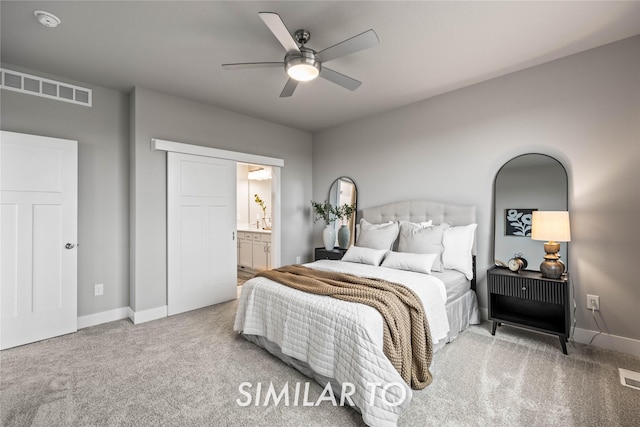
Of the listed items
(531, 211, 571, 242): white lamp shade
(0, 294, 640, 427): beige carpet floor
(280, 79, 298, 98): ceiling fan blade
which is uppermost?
(280, 79, 298, 98): ceiling fan blade

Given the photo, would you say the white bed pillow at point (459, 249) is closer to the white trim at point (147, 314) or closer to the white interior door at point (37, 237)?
the white trim at point (147, 314)

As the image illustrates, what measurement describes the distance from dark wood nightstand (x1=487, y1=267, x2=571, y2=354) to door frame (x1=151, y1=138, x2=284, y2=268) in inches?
118

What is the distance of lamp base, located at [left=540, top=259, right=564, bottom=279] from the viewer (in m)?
2.61

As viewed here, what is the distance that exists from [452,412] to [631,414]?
104 cm

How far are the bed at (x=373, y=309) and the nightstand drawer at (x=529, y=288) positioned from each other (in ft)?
1.00

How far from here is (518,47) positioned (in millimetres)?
2629

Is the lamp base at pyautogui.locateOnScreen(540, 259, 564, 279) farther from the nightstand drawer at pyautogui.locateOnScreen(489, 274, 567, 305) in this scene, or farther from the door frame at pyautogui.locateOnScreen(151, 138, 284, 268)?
the door frame at pyautogui.locateOnScreen(151, 138, 284, 268)

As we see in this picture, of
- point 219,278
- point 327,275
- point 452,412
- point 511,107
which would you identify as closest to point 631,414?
point 452,412

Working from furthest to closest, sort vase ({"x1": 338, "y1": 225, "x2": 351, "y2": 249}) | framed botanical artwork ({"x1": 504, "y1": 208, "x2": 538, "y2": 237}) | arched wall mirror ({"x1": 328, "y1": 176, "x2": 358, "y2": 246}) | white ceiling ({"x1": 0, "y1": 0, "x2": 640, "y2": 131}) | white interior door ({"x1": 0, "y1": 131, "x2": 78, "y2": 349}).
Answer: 1. arched wall mirror ({"x1": 328, "y1": 176, "x2": 358, "y2": 246})
2. vase ({"x1": 338, "y1": 225, "x2": 351, "y2": 249})
3. framed botanical artwork ({"x1": 504, "y1": 208, "x2": 538, "y2": 237})
4. white interior door ({"x1": 0, "y1": 131, "x2": 78, "y2": 349})
5. white ceiling ({"x1": 0, "y1": 0, "x2": 640, "y2": 131})

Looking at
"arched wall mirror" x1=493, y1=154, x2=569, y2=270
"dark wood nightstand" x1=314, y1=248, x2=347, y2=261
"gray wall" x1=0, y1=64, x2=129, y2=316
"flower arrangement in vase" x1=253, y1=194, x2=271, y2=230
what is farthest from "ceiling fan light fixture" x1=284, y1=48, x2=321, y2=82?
"flower arrangement in vase" x1=253, y1=194, x2=271, y2=230

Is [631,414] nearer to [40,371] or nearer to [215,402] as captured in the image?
[215,402]

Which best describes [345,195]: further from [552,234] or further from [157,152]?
[552,234]

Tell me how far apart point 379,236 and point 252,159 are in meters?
2.12

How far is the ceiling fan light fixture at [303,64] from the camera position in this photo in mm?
2271
